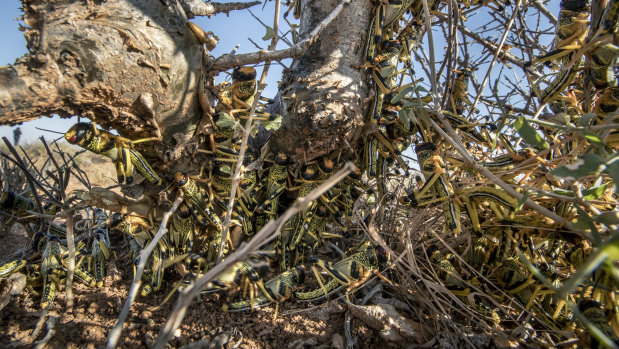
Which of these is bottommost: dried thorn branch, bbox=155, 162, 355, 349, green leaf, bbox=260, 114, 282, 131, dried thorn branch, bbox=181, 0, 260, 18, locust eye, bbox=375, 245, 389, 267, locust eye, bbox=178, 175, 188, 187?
locust eye, bbox=375, 245, 389, 267

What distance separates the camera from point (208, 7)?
4.15 feet

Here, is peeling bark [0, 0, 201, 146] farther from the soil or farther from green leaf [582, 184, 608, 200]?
green leaf [582, 184, 608, 200]

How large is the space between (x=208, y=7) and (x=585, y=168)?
1.37 m

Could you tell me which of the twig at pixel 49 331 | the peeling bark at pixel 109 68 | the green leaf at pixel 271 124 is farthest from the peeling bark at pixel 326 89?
the twig at pixel 49 331

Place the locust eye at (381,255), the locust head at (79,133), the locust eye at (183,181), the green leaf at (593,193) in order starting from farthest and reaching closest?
the locust eye at (381,255), the locust eye at (183,181), the locust head at (79,133), the green leaf at (593,193)

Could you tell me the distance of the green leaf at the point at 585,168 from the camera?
59cm

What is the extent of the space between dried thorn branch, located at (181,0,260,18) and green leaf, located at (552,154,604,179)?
1.18 meters

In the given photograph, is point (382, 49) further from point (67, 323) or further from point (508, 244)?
point (67, 323)

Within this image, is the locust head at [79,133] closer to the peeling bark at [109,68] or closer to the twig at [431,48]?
the peeling bark at [109,68]

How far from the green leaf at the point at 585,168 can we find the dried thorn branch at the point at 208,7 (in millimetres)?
1176

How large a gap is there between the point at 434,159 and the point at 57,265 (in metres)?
1.64

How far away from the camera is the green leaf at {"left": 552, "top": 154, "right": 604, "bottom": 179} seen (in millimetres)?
590

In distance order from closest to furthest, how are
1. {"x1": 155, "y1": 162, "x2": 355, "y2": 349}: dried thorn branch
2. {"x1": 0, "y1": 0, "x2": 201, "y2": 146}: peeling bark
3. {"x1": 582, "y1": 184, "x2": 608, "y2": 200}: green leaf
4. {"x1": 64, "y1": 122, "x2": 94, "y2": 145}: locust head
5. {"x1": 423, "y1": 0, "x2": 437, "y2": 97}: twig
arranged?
{"x1": 155, "y1": 162, "x2": 355, "y2": 349}: dried thorn branch < {"x1": 582, "y1": 184, "x2": 608, "y2": 200}: green leaf < {"x1": 0, "y1": 0, "x2": 201, "y2": 146}: peeling bark < {"x1": 64, "y1": 122, "x2": 94, "y2": 145}: locust head < {"x1": 423, "y1": 0, "x2": 437, "y2": 97}: twig

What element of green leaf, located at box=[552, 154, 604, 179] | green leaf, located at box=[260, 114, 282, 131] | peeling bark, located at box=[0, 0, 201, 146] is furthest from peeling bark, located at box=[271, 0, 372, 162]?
green leaf, located at box=[552, 154, 604, 179]
